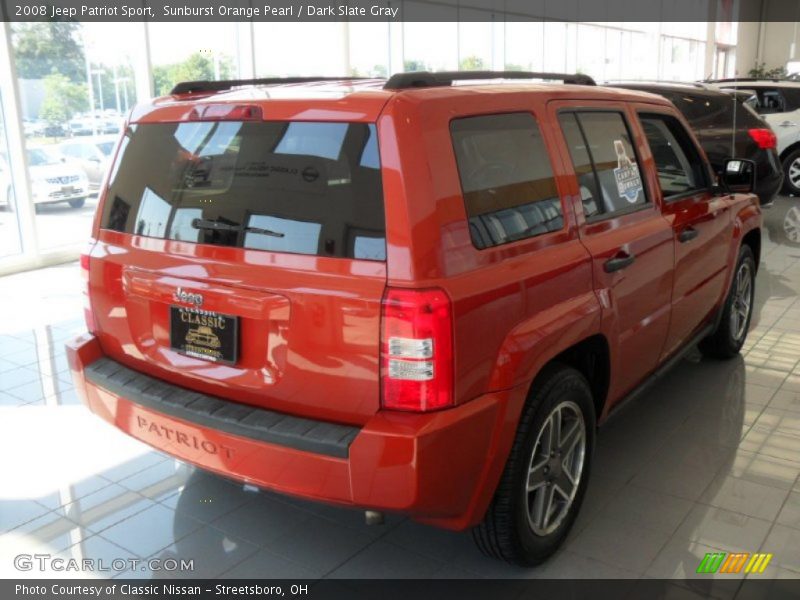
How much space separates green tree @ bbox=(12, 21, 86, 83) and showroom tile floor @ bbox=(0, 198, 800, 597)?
4795 millimetres

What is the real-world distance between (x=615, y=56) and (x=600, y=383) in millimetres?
19166

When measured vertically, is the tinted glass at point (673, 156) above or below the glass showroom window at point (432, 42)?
below

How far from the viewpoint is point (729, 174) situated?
4.23m

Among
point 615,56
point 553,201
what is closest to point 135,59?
point 553,201

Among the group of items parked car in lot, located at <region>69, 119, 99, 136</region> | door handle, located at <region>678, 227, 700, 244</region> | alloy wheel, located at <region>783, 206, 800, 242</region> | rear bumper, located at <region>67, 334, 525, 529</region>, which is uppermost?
parked car in lot, located at <region>69, 119, 99, 136</region>

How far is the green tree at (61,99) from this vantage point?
26.9ft

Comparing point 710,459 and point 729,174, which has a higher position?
point 729,174

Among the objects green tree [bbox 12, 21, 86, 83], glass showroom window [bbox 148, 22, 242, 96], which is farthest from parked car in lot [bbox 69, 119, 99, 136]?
glass showroom window [bbox 148, 22, 242, 96]

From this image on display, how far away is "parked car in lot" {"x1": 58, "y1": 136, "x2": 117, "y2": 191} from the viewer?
8656 millimetres

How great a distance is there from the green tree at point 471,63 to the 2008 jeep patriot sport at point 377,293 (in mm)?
12396

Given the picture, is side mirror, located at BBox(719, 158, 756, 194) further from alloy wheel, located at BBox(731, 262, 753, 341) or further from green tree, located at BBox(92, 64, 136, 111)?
green tree, located at BBox(92, 64, 136, 111)

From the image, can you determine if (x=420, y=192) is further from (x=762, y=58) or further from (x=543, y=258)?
(x=762, y=58)

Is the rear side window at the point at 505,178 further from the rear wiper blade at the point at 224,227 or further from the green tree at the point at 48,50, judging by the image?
the green tree at the point at 48,50
